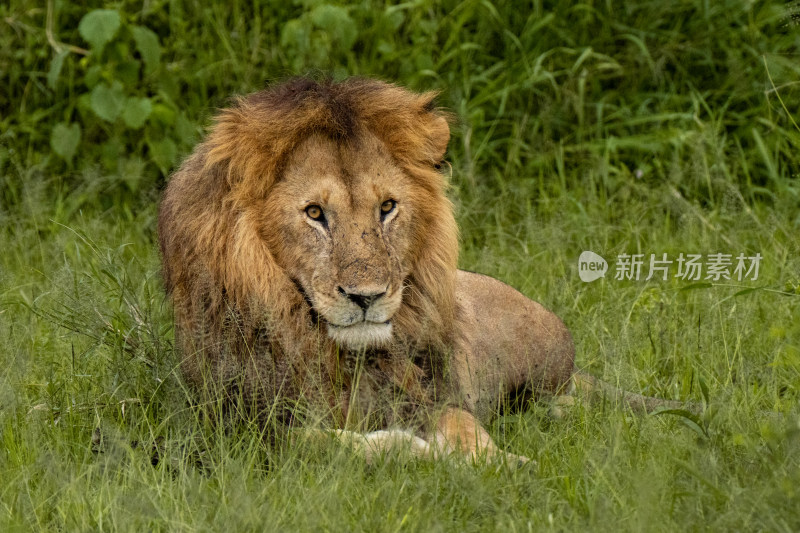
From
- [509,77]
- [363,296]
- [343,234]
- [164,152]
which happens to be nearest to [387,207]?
[343,234]

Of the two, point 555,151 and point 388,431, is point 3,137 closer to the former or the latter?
point 555,151

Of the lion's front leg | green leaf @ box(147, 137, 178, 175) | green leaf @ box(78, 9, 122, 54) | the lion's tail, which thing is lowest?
the lion's tail

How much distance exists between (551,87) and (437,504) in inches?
140

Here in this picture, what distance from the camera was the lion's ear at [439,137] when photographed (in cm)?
323

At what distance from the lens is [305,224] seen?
2957 millimetres

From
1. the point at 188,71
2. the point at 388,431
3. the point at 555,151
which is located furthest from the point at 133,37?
the point at 388,431

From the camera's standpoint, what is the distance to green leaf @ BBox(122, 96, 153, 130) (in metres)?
5.11

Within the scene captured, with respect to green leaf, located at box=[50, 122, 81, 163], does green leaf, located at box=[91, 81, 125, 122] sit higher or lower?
higher

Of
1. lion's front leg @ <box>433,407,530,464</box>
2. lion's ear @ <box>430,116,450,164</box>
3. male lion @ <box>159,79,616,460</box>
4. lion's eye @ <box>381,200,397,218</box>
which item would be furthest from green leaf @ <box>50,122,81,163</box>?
lion's front leg @ <box>433,407,530,464</box>

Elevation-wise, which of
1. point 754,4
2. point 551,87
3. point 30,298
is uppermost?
point 754,4

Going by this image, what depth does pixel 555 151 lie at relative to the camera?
5.60 meters

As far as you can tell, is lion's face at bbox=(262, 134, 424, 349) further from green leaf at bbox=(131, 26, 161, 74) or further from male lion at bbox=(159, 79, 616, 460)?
green leaf at bbox=(131, 26, 161, 74)

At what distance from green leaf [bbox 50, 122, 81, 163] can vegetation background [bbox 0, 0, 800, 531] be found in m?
0.02

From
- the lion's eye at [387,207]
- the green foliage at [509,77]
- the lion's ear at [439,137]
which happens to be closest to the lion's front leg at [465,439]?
the lion's eye at [387,207]
